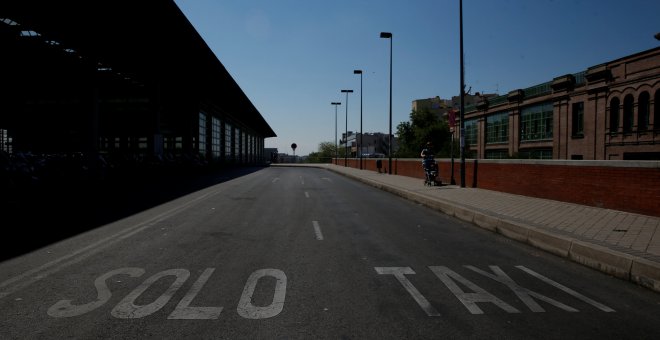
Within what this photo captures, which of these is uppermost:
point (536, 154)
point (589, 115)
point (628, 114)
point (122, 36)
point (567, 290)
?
point (122, 36)

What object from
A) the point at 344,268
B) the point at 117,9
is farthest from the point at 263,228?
the point at 117,9

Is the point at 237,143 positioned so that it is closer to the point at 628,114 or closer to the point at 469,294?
the point at 628,114

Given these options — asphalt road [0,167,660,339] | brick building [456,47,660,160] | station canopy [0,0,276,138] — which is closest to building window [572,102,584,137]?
brick building [456,47,660,160]

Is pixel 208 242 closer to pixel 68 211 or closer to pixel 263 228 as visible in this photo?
pixel 263 228

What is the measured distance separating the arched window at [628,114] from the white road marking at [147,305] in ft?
121

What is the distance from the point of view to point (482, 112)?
5325 cm

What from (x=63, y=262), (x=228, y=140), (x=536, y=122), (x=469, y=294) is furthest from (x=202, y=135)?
(x=469, y=294)

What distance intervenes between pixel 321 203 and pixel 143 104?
114ft

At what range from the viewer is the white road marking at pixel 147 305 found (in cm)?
375

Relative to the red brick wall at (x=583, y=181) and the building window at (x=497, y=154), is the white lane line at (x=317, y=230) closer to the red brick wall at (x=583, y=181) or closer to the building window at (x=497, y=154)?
the red brick wall at (x=583, y=181)

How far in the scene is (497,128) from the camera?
50344 millimetres

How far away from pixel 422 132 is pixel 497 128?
65.3 ft

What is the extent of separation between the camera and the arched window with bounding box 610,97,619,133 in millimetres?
33219

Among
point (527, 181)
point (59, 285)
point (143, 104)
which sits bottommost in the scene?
point (59, 285)
